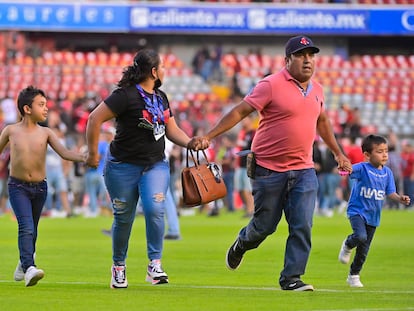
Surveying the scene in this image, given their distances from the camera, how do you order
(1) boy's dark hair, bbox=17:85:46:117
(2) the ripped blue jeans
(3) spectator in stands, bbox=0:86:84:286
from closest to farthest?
1. (2) the ripped blue jeans
2. (3) spectator in stands, bbox=0:86:84:286
3. (1) boy's dark hair, bbox=17:85:46:117

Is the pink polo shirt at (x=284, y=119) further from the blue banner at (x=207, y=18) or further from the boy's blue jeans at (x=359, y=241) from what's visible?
the blue banner at (x=207, y=18)

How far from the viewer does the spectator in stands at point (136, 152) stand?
10.7 meters

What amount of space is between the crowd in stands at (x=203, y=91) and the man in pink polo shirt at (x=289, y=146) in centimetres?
1679

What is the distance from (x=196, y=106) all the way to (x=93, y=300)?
1168 inches

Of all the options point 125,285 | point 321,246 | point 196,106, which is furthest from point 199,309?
point 196,106

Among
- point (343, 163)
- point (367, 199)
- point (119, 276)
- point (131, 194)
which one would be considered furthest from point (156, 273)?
point (367, 199)

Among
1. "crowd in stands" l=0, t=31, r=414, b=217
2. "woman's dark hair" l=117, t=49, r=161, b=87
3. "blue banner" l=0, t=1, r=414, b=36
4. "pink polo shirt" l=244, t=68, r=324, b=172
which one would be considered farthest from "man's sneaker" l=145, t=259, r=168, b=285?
"blue banner" l=0, t=1, r=414, b=36

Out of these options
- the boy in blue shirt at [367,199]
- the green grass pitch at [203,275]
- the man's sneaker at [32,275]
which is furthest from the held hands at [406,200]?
the man's sneaker at [32,275]

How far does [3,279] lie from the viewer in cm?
1208

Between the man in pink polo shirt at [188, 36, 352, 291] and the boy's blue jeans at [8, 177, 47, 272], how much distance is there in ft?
6.15

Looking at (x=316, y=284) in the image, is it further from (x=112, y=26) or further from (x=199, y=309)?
(x=112, y=26)

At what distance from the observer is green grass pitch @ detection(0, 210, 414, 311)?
9.47 meters

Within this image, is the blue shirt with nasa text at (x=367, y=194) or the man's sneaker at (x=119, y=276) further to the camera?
the blue shirt with nasa text at (x=367, y=194)

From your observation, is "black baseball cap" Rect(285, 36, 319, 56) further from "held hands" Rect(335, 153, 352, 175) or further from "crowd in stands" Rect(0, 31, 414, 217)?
"crowd in stands" Rect(0, 31, 414, 217)
